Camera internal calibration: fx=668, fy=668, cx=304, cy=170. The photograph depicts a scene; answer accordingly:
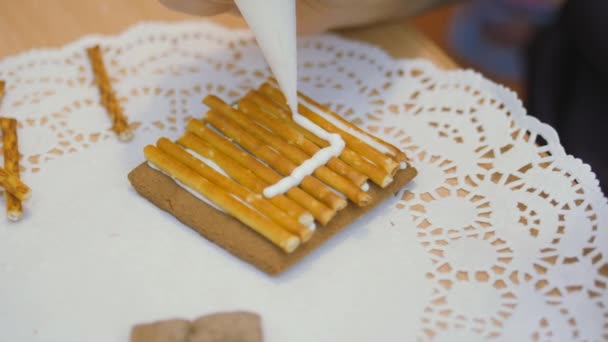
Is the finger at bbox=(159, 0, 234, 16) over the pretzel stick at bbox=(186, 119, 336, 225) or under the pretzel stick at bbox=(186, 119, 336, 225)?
over

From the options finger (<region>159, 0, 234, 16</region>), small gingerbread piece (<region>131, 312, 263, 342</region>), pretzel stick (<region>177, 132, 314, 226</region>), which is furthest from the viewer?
finger (<region>159, 0, 234, 16</region>)

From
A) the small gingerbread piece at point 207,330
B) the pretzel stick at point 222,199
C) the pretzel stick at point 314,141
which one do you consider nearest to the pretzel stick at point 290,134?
the pretzel stick at point 314,141

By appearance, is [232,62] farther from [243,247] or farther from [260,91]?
[243,247]

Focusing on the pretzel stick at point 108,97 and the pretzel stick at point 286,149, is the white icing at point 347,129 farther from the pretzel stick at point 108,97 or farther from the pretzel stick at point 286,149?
the pretzel stick at point 108,97

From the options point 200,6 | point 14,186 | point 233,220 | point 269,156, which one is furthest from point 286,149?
point 14,186

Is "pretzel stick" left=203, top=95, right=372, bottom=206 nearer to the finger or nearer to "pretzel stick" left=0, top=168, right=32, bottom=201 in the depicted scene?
the finger

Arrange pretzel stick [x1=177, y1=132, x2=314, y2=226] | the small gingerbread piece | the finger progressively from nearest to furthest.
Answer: the small gingerbread piece → pretzel stick [x1=177, y1=132, x2=314, y2=226] → the finger

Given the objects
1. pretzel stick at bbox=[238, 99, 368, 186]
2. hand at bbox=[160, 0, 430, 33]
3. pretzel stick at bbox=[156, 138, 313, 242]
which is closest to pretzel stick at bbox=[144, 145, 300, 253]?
pretzel stick at bbox=[156, 138, 313, 242]

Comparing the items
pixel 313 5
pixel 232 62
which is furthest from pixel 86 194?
pixel 313 5
